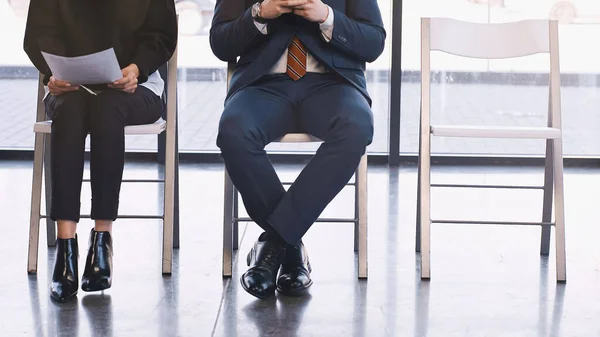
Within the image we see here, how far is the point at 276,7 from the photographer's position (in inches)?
107

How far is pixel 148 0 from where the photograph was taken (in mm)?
3010

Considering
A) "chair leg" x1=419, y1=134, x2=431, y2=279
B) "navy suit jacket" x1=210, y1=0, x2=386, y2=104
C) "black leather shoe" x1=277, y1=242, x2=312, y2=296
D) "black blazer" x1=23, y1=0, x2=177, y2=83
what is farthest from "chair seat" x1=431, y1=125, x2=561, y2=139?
"black blazer" x1=23, y1=0, x2=177, y2=83

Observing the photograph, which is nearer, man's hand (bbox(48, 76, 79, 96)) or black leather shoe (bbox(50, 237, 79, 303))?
black leather shoe (bbox(50, 237, 79, 303))

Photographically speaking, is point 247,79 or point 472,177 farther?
point 472,177

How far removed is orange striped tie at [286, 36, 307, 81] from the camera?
113 inches

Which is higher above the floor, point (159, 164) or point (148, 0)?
point (148, 0)

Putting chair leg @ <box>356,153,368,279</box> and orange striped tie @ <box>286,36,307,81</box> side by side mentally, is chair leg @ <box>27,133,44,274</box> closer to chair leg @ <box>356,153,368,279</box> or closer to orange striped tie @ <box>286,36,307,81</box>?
orange striped tie @ <box>286,36,307,81</box>

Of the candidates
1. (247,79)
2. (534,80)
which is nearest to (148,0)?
(247,79)

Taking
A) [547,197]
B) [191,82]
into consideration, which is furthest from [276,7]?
[191,82]

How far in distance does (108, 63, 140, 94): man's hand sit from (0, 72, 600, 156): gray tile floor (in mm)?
2401

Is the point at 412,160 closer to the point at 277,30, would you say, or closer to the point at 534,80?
the point at 534,80

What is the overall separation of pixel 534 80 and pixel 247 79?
2.79m

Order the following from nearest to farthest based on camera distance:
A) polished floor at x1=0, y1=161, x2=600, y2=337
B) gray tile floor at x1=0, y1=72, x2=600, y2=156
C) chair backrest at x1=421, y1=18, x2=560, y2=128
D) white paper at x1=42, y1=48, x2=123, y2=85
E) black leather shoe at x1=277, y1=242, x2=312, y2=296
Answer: polished floor at x1=0, y1=161, x2=600, y2=337 → white paper at x1=42, y1=48, x2=123, y2=85 → black leather shoe at x1=277, y1=242, x2=312, y2=296 → chair backrest at x1=421, y1=18, x2=560, y2=128 → gray tile floor at x1=0, y1=72, x2=600, y2=156

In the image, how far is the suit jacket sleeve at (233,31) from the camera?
2.81 m
